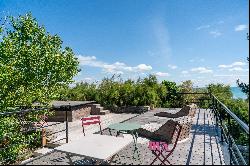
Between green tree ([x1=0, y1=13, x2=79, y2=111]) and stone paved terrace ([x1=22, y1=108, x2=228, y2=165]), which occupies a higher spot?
green tree ([x1=0, y1=13, x2=79, y2=111])

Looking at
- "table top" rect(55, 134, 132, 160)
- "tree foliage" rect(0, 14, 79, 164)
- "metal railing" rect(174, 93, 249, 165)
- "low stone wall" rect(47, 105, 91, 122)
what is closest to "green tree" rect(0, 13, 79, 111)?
"tree foliage" rect(0, 14, 79, 164)

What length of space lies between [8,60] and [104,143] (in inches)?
383

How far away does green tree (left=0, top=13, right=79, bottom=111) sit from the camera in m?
12.0

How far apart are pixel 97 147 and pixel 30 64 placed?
10.6 m

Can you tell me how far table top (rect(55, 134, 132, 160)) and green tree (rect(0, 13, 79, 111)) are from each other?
21.4 feet

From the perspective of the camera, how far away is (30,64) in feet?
47.9

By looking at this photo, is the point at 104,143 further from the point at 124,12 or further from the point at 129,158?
the point at 124,12

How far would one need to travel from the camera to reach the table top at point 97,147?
4914 mm

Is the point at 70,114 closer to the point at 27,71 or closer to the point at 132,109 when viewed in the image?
the point at 27,71

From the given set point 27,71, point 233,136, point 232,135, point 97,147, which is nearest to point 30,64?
point 27,71

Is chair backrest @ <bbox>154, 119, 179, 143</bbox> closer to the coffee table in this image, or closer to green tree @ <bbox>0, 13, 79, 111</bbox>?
the coffee table

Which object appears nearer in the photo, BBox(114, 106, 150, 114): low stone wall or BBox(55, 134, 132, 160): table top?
BBox(55, 134, 132, 160): table top

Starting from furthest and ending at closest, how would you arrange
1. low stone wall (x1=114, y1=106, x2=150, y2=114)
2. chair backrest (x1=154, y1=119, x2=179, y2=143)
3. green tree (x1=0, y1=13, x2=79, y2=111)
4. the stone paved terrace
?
1. low stone wall (x1=114, y1=106, x2=150, y2=114)
2. green tree (x1=0, y1=13, x2=79, y2=111)
3. chair backrest (x1=154, y1=119, x2=179, y2=143)
4. the stone paved terrace

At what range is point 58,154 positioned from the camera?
265 inches
